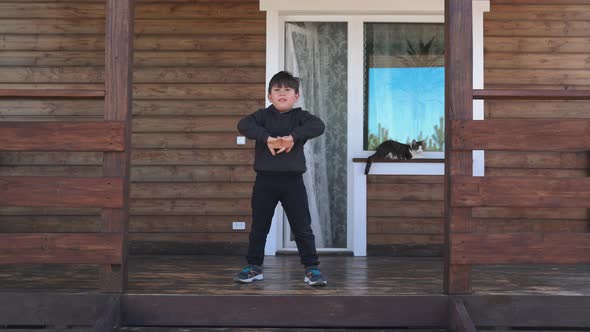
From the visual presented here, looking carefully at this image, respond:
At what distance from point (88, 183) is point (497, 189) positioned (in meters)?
2.09

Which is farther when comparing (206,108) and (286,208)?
(206,108)

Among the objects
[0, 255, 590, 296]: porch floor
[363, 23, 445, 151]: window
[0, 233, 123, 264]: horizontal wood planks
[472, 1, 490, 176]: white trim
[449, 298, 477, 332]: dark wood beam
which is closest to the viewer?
[449, 298, 477, 332]: dark wood beam

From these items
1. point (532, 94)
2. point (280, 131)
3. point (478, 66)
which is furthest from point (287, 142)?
point (478, 66)

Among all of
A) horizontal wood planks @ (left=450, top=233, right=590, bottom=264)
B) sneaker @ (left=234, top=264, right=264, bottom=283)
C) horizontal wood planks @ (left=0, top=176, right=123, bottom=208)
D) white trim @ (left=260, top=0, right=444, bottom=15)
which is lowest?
sneaker @ (left=234, top=264, right=264, bottom=283)

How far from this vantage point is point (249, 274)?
3.53 metres

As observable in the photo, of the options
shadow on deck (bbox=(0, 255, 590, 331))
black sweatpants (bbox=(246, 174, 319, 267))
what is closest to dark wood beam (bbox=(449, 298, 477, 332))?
shadow on deck (bbox=(0, 255, 590, 331))

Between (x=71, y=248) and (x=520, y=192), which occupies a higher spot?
(x=520, y=192)

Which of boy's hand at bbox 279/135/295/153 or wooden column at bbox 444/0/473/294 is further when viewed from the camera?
boy's hand at bbox 279/135/295/153

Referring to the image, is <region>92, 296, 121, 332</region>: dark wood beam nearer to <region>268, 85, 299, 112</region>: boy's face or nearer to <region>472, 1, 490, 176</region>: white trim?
<region>268, 85, 299, 112</region>: boy's face

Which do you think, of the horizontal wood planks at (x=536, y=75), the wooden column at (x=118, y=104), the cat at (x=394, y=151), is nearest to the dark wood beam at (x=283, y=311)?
the wooden column at (x=118, y=104)

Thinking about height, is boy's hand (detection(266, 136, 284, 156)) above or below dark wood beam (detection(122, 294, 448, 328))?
above

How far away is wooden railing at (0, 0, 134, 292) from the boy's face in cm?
84

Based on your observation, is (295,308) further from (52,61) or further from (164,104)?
(52,61)

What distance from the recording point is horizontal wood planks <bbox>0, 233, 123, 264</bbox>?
3.08 metres
